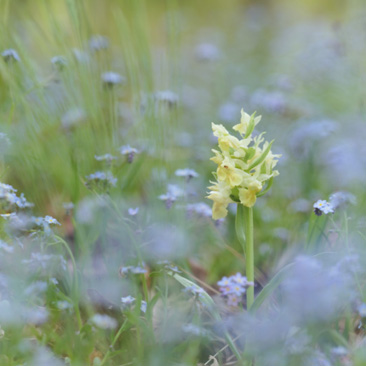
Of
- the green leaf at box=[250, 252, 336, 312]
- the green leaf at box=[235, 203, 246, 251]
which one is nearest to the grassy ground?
the green leaf at box=[250, 252, 336, 312]

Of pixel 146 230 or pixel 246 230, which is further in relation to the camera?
pixel 146 230

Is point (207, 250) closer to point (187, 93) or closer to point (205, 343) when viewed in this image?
point (205, 343)

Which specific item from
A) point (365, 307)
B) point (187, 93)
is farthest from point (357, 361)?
point (187, 93)

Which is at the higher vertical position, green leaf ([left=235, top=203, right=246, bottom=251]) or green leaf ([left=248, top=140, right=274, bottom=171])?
green leaf ([left=248, top=140, right=274, bottom=171])

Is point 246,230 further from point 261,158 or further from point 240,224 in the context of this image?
point 261,158

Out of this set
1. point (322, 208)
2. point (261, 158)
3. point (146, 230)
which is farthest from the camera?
point (146, 230)

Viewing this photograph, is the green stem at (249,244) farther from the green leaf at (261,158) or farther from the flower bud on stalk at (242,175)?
the green leaf at (261,158)

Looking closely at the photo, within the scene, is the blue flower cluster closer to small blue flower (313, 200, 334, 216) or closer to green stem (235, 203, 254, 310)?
green stem (235, 203, 254, 310)

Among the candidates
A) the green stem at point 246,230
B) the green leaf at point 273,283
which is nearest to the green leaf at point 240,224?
the green stem at point 246,230

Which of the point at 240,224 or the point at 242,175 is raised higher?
the point at 242,175

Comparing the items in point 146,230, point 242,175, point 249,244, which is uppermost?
point 242,175

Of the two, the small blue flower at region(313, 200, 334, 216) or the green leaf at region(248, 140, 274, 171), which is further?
the small blue flower at region(313, 200, 334, 216)

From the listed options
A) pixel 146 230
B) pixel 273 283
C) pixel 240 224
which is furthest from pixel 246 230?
pixel 146 230
